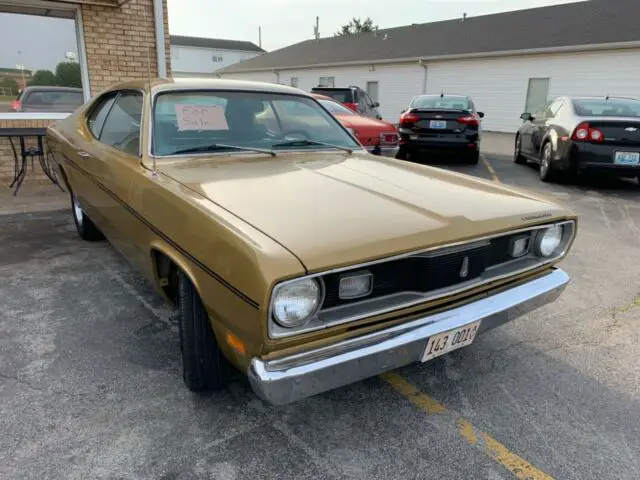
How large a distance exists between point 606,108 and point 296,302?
7858 millimetres

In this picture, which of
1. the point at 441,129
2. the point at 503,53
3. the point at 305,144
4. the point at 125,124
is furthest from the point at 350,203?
the point at 503,53

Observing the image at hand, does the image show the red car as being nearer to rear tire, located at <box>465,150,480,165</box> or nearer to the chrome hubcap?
rear tire, located at <box>465,150,480,165</box>

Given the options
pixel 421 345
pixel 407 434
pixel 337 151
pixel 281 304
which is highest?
pixel 337 151

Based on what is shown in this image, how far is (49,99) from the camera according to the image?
778cm

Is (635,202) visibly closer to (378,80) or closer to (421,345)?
(421,345)

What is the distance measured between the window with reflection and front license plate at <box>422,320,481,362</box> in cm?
750

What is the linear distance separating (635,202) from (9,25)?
952 cm

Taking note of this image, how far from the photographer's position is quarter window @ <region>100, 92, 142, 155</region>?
312 cm

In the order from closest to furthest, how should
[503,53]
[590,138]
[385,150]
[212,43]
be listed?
→ [590,138], [385,150], [503,53], [212,43]

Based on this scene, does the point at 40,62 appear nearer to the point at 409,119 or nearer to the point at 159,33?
the point at 159,33

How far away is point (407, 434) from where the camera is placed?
2.28 metres

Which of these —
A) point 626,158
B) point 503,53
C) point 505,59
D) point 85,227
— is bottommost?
point 85,227

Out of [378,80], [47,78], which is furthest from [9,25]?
[378,80]

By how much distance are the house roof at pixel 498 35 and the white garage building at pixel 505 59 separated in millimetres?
44
